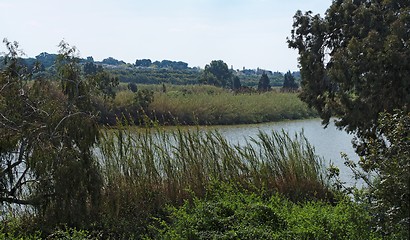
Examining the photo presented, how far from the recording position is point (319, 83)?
11188mm

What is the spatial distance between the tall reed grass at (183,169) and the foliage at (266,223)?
147cm

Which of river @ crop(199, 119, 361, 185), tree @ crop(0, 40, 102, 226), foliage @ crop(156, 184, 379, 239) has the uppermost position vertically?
tree @ crop(0, 40, 102, 226)

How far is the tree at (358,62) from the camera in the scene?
30.3 feet

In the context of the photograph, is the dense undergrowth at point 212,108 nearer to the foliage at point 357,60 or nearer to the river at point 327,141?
the river at point 327,141

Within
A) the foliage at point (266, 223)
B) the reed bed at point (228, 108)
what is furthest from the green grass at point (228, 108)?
the foliage at point (266, 223)

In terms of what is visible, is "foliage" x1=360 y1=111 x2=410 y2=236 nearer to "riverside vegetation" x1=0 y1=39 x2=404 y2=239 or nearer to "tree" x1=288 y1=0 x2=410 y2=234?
"riverside vegetation" x1=0 y1=39 x2=404 y2=239

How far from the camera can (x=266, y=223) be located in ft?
18.7

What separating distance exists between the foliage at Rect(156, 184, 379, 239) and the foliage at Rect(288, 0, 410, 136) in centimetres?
319

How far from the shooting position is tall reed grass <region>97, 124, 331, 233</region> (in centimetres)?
768

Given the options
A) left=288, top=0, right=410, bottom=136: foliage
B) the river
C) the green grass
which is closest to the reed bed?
the green grass

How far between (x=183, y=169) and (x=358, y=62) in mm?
3626

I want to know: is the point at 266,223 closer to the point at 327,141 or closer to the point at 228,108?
the point at 327,141

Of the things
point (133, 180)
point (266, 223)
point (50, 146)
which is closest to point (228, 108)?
point (133, 180)

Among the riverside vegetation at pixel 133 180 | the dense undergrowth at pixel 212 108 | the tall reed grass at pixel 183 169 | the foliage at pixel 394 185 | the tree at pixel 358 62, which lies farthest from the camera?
the dense undergrowth at pixel 212 108
